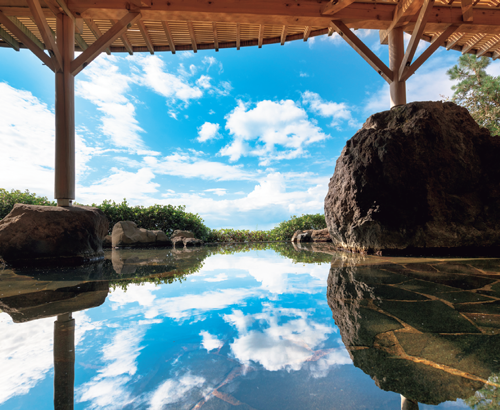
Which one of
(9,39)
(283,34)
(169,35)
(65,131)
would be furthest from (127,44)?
(283,34)

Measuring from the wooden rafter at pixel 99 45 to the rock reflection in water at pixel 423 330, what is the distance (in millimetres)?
5839

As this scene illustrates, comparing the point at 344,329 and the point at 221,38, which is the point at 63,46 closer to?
the point at 221,38

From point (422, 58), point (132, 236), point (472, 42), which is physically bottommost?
point (132, 236)

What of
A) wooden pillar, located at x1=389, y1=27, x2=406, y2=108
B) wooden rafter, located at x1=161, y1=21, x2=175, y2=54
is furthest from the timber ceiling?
wooden pillar, located at x1=389, y1=27, x2=406, y2=108

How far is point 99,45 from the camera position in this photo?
16.5ft

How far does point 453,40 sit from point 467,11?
1.90 m

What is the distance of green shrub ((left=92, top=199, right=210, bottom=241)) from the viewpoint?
355 inches

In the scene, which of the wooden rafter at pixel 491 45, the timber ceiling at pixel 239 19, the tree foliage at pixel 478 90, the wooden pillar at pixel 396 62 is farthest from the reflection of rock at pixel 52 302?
the tree foliage at pixel 478 90

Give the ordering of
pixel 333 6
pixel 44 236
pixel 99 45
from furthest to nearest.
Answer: pixel 333 6, pixel 99 45, pixel 44 236

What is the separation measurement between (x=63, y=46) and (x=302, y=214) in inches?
A: 354

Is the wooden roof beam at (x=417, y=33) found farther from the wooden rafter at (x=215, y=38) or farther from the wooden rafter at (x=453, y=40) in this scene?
the wooden rafter at (x=215, y=38)

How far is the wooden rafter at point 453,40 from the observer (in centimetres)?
709

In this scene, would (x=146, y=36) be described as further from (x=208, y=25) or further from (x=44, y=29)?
(x=44, y=29)

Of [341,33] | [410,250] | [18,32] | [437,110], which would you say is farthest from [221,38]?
[410,250]
